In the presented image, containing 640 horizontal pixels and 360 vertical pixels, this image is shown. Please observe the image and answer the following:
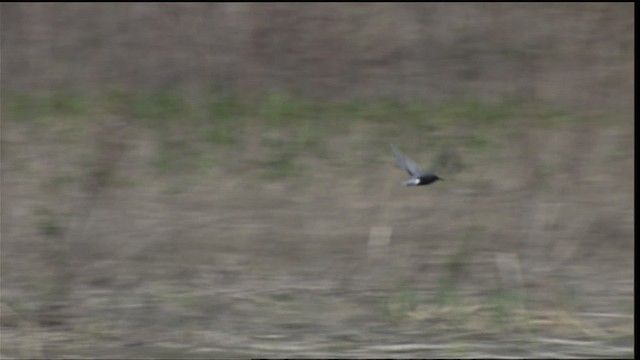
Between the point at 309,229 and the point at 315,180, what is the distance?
0.88 metres

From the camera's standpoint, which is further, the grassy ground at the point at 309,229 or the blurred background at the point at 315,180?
the blurred background at the point at 315,180

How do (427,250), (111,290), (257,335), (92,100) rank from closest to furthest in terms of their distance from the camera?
(257,335) < (111,290) < (427,250) < (92,100)

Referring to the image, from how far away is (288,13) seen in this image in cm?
Answer: 1254

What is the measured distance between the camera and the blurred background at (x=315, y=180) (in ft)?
23.4

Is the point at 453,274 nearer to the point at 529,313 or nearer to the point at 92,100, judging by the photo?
the point at 529,313

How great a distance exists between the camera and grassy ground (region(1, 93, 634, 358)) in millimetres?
6965

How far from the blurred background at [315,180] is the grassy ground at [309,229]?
2 centimetres

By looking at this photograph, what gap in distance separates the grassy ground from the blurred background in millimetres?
21

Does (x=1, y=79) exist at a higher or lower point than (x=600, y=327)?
higher

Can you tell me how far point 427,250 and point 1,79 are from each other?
4.75 meters

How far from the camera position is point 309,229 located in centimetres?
910

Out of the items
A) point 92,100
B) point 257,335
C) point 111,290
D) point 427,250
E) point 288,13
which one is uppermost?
point 288,13

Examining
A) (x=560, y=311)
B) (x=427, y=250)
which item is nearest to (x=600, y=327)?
(x=560, y=311)

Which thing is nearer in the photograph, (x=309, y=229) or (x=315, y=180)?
(x=309, y=229)
